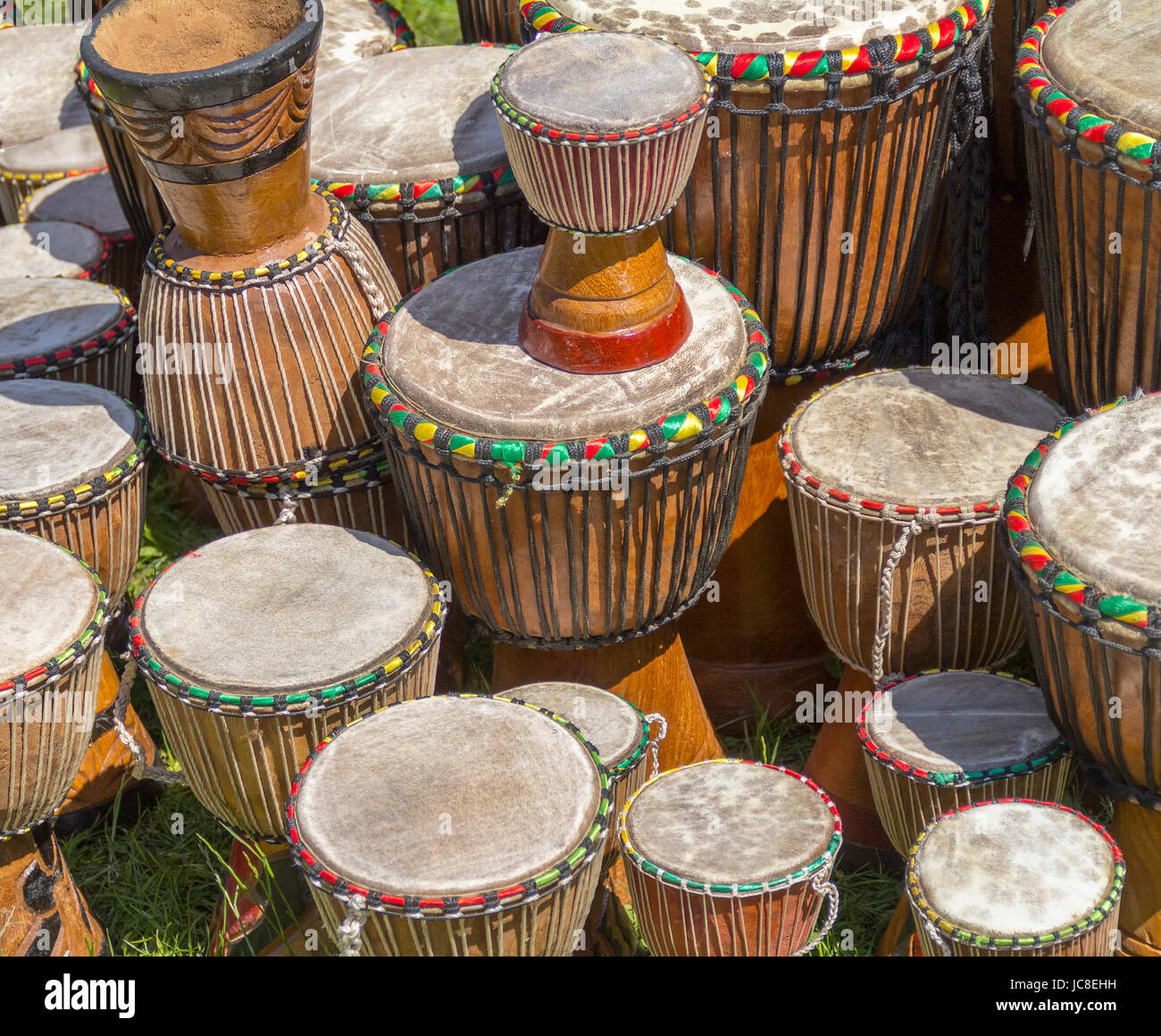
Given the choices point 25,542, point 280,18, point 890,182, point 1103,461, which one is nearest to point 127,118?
point 280,18

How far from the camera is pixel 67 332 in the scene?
3.76 m

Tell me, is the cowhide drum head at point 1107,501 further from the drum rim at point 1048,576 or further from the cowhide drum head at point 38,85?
the cowhide drum head at point 38,85

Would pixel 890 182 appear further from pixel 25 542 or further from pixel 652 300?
pixel 25 542

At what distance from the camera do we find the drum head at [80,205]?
4531mm

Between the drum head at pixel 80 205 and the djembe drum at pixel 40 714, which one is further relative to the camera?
the drum head at pixel 80 205

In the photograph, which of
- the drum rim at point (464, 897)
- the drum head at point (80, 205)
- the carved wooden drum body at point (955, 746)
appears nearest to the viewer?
the drum rim at point (464, 897)

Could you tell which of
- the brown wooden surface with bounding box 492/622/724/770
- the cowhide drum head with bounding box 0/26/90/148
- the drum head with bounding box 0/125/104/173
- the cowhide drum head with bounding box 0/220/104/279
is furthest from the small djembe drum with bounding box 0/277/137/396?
the brown wooden surface with bounding box 492/622/724/770

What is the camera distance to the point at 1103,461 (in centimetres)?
272

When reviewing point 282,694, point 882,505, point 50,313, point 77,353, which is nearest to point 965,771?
point 882,505

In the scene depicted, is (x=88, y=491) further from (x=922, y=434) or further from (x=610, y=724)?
(x=922, y=434)

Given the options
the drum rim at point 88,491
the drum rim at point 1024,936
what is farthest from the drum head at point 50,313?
the drum rim at point 1024,936

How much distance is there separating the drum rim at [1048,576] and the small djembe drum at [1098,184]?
502 millimetres

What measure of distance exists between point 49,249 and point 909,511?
267 cm

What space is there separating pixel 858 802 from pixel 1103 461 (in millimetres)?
1246
